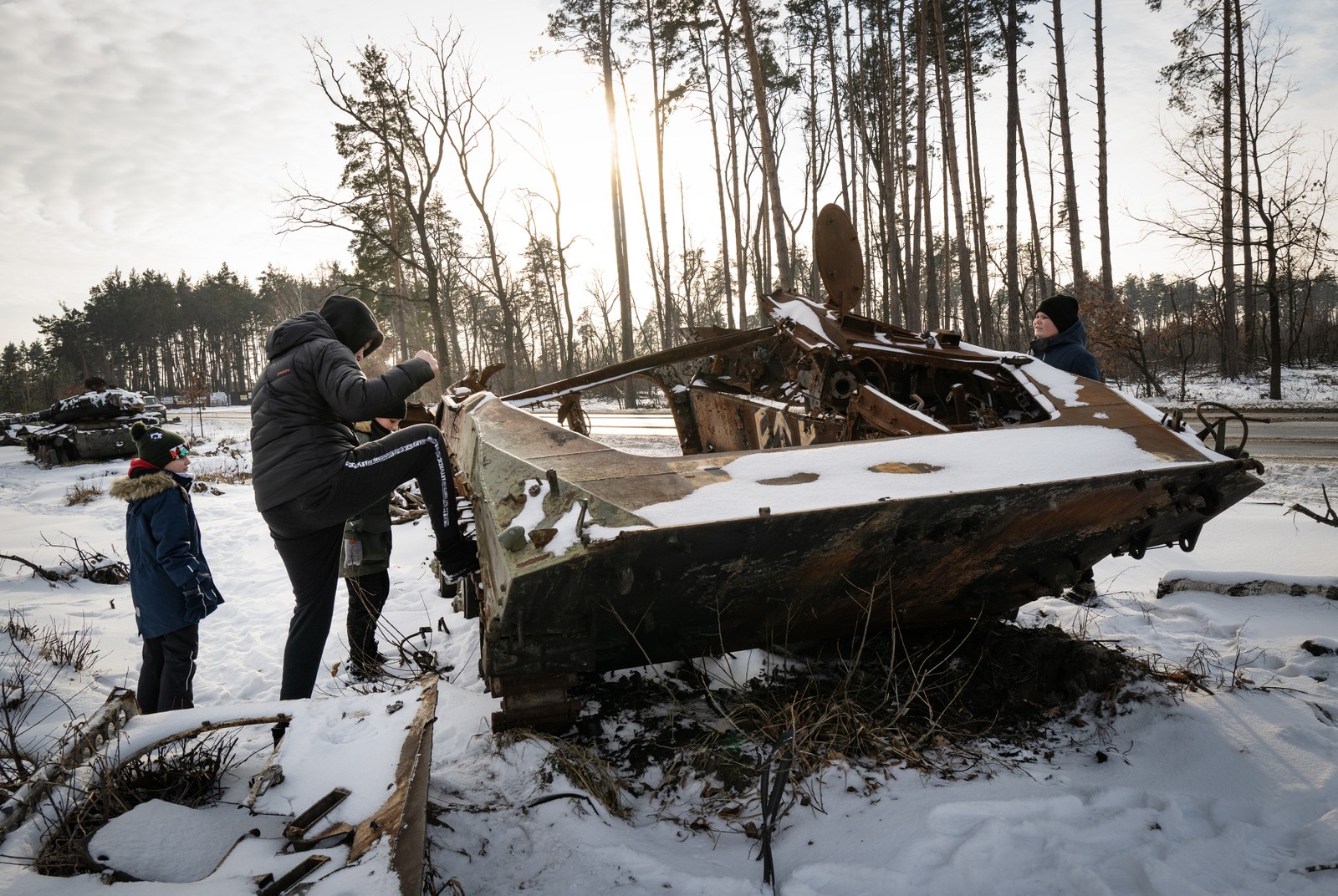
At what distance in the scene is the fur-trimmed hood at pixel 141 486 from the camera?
124 inches

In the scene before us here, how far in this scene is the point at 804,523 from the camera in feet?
6.79

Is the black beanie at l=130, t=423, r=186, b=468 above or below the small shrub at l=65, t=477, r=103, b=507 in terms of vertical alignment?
above

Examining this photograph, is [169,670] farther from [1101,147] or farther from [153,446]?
[1101,147]

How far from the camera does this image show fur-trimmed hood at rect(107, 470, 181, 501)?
3.15 m

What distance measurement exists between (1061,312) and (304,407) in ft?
14.2

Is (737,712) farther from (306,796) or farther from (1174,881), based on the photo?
(306,796)

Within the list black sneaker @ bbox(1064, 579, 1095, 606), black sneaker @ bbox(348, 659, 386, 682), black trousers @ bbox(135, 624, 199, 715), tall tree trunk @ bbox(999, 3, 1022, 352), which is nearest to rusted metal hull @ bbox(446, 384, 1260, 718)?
black sneaker @ bbox(1064, 579, 1095, 606)

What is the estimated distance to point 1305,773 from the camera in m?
2.31

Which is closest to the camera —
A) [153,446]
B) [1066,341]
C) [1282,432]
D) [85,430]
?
[153,446]

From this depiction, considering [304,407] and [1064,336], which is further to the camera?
[1064,336]

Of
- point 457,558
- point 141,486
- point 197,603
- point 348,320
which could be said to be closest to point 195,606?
point 197,603

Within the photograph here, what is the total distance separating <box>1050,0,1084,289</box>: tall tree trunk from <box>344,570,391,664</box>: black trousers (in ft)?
59.9

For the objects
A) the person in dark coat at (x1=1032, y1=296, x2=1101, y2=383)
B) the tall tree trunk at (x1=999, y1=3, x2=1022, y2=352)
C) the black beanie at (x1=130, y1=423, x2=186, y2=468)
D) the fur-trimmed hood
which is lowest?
the fur-trimmed hood

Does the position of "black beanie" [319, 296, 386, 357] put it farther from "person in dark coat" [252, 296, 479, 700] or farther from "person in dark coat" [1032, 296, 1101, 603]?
"person in dark coat" [1032, 296, 1101, 603]
